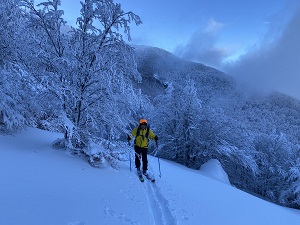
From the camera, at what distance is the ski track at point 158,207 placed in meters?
5.14

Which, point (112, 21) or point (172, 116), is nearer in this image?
point (112, 21)

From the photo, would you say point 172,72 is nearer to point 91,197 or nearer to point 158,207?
point 158,207

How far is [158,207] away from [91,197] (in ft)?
5.45

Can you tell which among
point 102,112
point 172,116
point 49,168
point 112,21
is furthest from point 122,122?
point 172,116

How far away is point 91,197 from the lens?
16.4 ft

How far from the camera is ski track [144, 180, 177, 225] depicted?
16.9 feet

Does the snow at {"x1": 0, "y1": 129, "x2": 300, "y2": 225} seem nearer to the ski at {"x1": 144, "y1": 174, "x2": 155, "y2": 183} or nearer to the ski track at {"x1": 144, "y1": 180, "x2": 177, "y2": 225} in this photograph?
the ski track at {"x1": 144, "y1": 180, "x2": 177, "y2": 225}

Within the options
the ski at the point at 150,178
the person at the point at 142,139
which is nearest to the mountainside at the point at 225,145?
the person at the point at 142,139

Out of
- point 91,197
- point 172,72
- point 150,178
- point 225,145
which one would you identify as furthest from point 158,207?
point 172,72

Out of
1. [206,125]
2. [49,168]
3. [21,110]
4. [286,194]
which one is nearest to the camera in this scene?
[49,168]

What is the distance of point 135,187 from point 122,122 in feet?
6.29

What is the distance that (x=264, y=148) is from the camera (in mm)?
29844

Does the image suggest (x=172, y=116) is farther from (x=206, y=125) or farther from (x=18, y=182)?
(x=18, y=182)

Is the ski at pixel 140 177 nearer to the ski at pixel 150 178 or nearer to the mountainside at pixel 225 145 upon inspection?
the ski at pixel 150 178
